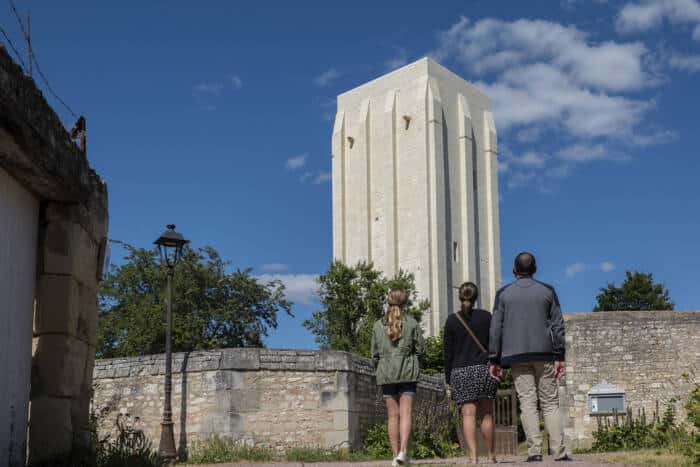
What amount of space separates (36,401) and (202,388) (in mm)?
6105

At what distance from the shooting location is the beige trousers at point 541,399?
7449 millimetres

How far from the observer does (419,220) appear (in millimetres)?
49594

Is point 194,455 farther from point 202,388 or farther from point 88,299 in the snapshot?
point 88,299

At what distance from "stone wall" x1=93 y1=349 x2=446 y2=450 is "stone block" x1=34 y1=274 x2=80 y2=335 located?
5753mm

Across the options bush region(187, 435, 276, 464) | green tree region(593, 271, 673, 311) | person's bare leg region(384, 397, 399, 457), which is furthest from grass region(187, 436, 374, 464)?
green tree region(593, 271, 673, 311)

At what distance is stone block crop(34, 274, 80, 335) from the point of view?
845 centimetres

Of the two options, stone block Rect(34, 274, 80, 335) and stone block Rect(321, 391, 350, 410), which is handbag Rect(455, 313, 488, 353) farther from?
stone block Rect(321, 391, 350, 410)

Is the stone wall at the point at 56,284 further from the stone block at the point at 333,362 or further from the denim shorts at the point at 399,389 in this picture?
the stone block at the point at 333,362

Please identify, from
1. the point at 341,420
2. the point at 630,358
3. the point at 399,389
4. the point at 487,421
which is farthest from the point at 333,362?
the point at 630,358

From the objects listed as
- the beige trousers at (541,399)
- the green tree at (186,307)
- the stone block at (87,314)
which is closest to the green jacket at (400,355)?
the beige trousers at (541,399)

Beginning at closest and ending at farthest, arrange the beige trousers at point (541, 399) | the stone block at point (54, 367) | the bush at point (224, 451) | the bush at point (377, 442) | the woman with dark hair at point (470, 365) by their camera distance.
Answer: the beige trousers at point (541, 399) < the woman with dark hair at point (470, 365) < the stone block at point (54, 367) < the bush at point (224, 451) < the bush at point (377, 442)

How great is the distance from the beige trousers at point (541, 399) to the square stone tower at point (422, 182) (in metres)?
39.4

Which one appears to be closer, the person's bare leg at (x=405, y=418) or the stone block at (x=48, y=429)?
the person's bare leg at (x=405, y=418)

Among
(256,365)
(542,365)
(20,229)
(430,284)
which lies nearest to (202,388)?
(256,365)
